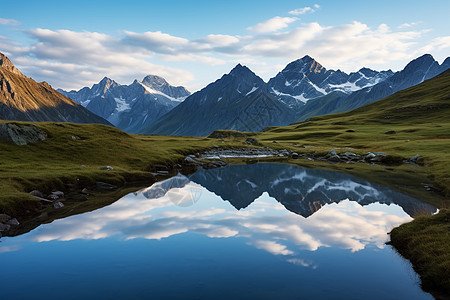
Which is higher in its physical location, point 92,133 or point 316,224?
point 92,133

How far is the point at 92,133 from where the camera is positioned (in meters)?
71.4

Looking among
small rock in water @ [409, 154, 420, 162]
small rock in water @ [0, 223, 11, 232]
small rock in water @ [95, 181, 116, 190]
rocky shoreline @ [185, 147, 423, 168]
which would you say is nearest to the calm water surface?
small rock in water @ [0, 223, 11, 232]

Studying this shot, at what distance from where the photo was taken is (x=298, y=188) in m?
49.2

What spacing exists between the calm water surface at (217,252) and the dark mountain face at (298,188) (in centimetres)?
56

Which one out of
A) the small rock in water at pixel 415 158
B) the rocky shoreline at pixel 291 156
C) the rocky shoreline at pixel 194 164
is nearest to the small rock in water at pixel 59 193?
the rocky shoreline at pixel 194 164

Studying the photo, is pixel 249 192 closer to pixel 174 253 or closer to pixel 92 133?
pixel 174 253

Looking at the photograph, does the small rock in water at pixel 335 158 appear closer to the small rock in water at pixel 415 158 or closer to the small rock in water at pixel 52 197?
the small rock in water at pixel 415 158

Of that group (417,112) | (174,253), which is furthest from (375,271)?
(417,112)

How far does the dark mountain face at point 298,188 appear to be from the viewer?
38.2 meters

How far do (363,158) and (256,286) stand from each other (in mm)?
71374

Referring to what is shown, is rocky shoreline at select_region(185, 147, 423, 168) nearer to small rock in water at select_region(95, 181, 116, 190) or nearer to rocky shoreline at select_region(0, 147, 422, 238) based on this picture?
rocky shoreline at select_region(0, 147, 422, 238)

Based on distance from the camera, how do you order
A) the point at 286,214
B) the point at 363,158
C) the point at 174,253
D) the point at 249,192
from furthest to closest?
the point at 363,158 → the point at 249,192 → the point at 286,214 → the point at 174,253

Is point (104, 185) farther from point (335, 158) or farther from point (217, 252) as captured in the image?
point (335, 158)

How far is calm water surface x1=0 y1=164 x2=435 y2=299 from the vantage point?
16484mm
